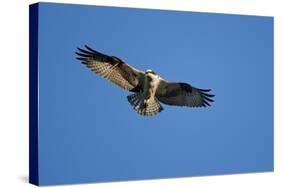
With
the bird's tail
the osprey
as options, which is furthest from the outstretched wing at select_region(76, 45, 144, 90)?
the bird's tail

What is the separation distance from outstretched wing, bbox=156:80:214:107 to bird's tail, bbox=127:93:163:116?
0.08m

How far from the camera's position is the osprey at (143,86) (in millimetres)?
8758

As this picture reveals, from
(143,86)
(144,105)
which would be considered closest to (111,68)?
(143,86)

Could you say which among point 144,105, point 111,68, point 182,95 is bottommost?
point 144,105

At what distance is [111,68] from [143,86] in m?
0.44

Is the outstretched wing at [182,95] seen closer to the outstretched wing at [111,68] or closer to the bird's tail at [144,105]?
the bird's tail at [144,105]

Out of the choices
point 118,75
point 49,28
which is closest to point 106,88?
point 118,75

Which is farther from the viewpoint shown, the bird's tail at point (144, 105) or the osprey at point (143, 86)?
the bird's tail at point (144, 105)

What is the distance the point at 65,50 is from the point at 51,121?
29.1 inches

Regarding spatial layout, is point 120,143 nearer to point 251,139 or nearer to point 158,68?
point 158,68

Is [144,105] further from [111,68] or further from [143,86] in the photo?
[111,68]

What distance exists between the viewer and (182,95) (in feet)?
A: 30.4

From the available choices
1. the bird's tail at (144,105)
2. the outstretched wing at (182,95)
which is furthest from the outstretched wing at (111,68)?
the outstretched wing at (182,95)

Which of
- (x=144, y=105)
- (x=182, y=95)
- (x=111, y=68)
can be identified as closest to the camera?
(x=111, y=68)
